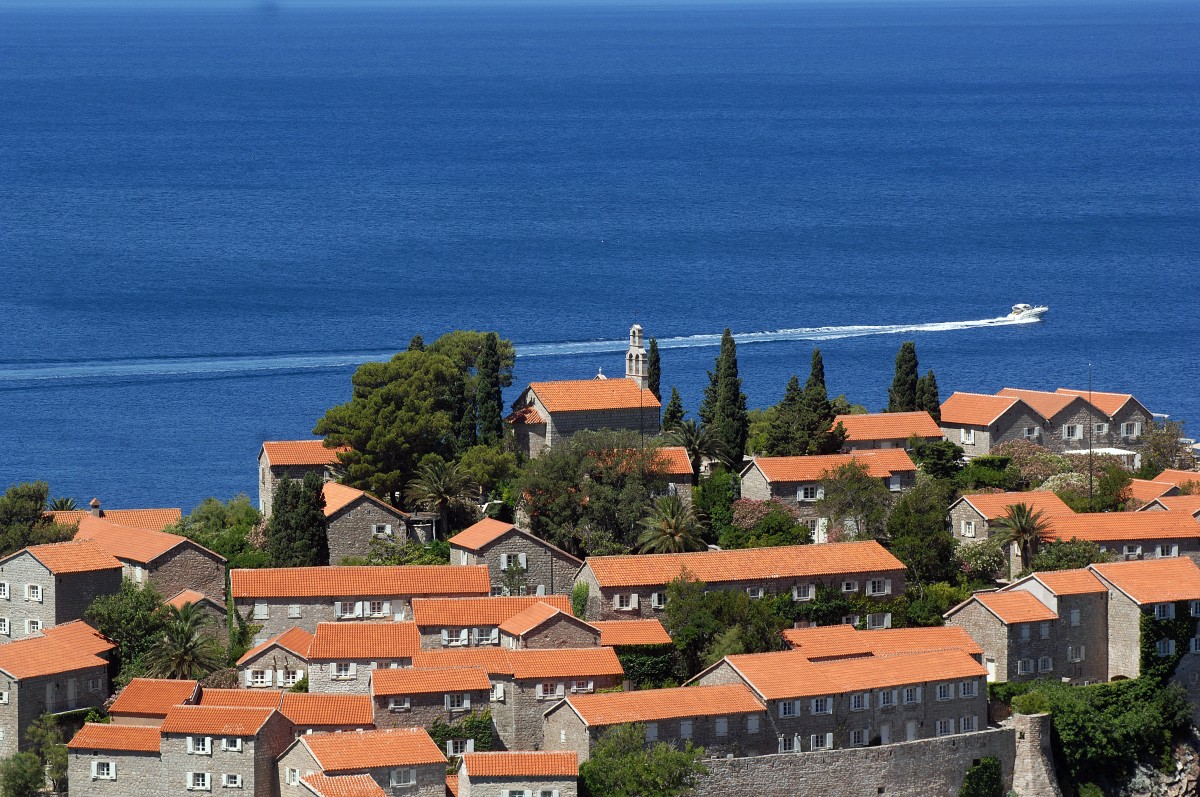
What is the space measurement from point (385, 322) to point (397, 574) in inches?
3529

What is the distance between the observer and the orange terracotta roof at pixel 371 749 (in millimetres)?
66000

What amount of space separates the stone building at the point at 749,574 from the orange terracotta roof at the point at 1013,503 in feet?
21.3

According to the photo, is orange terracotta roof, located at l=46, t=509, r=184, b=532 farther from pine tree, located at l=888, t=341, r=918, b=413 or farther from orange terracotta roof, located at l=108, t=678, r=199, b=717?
pine tree, located at l=888, t=341, r=918, b=413

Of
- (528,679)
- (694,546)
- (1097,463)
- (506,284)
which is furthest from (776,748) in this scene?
(506,284)

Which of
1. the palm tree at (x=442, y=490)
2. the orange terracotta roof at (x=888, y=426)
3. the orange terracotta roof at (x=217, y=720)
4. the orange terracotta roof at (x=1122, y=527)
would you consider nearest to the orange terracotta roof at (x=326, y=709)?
the orange terracotta roof at (x=217, y=720)

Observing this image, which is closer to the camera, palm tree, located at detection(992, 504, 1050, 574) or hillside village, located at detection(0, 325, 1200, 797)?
hillside village, located at detection(0, 325, 1200, 797)

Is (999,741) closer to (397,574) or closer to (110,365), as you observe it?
(397,574)

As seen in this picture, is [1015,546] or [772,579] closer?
[772,579]

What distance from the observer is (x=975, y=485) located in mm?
92312

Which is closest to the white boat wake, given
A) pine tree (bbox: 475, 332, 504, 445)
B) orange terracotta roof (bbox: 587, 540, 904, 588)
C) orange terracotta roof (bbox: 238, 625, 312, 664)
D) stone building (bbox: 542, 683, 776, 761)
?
pine tree (bbox: 475, 332, 504, 445)

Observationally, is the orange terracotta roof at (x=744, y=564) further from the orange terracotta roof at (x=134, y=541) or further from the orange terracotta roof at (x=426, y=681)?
the orange terracotta roof at (x=134, y=541)

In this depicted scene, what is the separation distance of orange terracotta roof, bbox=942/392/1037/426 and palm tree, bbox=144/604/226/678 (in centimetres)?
3828

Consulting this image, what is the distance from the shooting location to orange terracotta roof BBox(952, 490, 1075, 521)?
282 ft

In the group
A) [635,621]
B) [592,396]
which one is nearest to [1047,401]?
[592,396]
